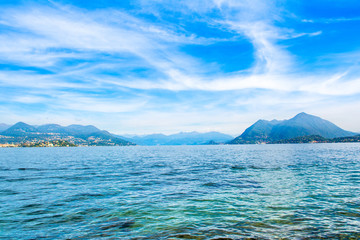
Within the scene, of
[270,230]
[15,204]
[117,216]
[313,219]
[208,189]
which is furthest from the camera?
[208,189]

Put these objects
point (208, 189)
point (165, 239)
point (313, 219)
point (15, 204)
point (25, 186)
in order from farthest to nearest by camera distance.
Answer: point (25, 186), point (208, 189), point (15, 204), point (313, 219), point (165, 239)

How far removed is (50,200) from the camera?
23297mm

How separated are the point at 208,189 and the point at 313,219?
13422 mm

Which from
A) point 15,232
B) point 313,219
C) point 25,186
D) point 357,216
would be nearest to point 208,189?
point 313,219

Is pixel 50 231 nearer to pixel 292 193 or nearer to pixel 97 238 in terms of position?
pixel 97 238

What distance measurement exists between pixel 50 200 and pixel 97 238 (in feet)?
42.8

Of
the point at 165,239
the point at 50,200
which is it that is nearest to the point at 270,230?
the point at 165,239

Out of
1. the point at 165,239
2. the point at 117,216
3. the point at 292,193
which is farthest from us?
the point at 292,193

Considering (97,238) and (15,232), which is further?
(15,232)

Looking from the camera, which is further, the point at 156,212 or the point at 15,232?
the point at 156,212

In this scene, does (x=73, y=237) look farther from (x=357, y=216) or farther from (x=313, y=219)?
(x=357, y=216)

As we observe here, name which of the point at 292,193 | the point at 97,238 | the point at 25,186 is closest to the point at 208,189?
the point at 292,193

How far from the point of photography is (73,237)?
13859 millimetres

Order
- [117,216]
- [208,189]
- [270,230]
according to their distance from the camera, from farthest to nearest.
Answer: [208,189], [117,216], [270,230]
